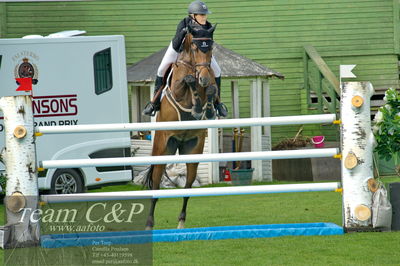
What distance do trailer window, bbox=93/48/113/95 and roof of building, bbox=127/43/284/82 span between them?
7.20ft

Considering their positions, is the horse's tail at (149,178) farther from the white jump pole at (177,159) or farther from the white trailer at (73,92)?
the white trailer at (73,92)

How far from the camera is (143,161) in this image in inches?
317

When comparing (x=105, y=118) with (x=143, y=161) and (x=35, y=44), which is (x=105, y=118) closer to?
(x=35, y=44)

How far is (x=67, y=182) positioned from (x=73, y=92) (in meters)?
1.62

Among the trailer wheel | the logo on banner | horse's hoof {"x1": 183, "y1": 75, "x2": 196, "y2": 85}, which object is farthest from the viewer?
the trailer wheel

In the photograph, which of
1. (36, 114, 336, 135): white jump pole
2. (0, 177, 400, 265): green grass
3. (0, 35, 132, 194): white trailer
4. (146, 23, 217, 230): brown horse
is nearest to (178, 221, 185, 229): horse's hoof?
(146, 23, 217, 230): brown horse

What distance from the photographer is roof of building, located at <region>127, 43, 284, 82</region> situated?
60.3 ft

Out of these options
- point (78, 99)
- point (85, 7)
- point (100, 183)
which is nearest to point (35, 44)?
point (78, 99)

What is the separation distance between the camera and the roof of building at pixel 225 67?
60.3ft

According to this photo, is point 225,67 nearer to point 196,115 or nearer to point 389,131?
point 196,115

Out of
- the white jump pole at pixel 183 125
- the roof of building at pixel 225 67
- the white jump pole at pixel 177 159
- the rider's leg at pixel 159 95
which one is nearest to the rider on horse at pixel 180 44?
the rider's leg at pixel 159 95

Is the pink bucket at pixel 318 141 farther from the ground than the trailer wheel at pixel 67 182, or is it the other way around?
the pink bucket at pixel 318 141

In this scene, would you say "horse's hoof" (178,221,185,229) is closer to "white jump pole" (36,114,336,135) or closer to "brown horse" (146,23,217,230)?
"brown horse" (146,23,217,230)

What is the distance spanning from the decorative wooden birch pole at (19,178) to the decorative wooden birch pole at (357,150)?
2.86 metres
